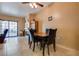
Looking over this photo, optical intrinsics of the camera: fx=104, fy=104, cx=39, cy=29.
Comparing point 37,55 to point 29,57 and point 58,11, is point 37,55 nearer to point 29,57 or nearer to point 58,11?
point 29,57

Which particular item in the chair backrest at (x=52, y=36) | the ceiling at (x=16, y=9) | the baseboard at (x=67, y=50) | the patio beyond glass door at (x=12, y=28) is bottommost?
the baseboard at (x=67, y=50)

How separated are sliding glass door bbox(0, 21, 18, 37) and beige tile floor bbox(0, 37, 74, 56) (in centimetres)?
10

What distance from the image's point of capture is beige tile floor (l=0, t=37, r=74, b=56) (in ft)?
6.39

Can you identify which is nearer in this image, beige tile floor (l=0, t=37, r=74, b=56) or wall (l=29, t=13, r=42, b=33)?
beige tile floor (l=0, t=37, r=74, b=56)

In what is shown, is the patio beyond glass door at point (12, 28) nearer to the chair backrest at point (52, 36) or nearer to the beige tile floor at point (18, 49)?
the beige tile floor at point (18, 49)

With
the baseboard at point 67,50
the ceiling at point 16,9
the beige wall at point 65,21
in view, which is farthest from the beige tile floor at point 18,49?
the ceiling at point 16,9

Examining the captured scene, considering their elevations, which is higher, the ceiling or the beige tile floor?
the ceiling

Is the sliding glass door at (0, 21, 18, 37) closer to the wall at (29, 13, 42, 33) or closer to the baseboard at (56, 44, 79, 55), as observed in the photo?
the wall at (29, 13, 42, 33)

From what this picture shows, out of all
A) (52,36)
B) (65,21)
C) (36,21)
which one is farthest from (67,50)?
(36,21)

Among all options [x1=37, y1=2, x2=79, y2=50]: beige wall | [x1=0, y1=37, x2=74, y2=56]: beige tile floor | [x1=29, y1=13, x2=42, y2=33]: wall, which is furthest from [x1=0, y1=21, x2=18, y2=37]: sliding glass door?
[x1=37, y1=2, x2=79, y2=50]: beige wall

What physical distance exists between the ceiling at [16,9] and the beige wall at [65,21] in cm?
18

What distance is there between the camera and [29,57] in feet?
6.46

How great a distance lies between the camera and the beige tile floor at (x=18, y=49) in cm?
195

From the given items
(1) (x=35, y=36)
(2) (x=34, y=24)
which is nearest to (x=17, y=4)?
(2) (x=34, y=24)
